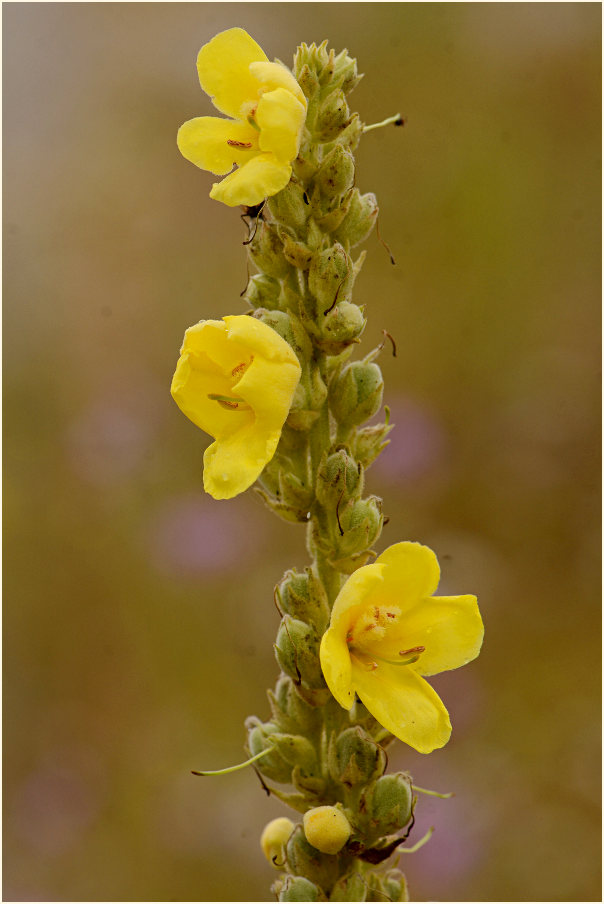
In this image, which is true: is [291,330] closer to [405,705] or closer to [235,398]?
[235,398]

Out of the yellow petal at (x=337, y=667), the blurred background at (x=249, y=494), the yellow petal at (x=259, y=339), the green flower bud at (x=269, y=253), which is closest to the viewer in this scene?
the yellow petal at (x=337, y=667)

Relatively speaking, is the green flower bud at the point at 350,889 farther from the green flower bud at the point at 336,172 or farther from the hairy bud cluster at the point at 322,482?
the green flower bud at the point at 336,172

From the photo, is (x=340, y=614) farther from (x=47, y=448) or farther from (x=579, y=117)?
(x=579, y=117)

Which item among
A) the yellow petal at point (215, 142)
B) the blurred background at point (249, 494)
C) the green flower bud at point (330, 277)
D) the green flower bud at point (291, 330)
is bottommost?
the blurred background at point (249, 494)

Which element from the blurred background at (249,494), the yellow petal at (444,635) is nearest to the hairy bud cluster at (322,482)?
the yellow petal at (444,635)

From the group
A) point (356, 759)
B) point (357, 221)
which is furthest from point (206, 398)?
point (356, 759)

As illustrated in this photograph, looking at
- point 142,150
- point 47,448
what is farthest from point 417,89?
point 47,448

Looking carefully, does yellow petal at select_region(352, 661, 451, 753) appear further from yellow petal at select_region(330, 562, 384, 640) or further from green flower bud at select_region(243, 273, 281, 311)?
green flower bud at select_region(243, 273, 281, 311)
